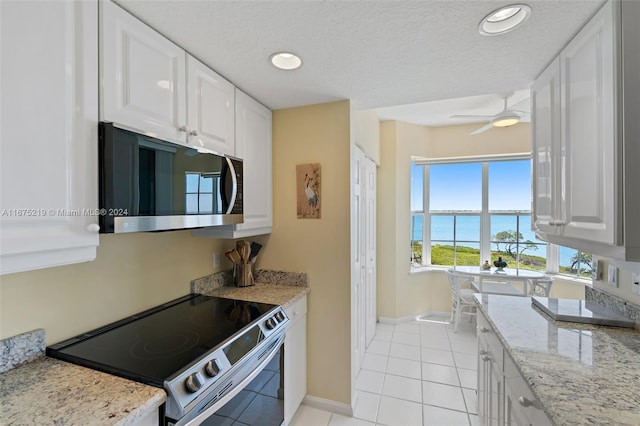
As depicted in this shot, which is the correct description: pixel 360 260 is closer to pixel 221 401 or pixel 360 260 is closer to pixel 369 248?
pixel 369 248

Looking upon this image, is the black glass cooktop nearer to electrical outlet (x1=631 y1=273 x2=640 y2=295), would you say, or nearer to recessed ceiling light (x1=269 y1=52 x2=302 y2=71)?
recessed ceiling light (x1=269 y1=52 x2=302 y2=71)

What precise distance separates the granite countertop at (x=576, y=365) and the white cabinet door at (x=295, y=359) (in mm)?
1239

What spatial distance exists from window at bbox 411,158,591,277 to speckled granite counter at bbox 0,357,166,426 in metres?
3.86

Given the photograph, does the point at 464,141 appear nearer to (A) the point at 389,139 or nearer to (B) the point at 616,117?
(A) the point at 389,139

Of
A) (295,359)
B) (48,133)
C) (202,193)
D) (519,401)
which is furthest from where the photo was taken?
(295,359)

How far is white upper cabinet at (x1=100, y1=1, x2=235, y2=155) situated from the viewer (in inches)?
42.4

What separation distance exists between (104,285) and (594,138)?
2395mm

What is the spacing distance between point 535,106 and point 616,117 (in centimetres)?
77

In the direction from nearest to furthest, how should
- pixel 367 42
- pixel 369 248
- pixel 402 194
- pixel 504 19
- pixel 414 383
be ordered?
1. pixel 504 19
2. pixel 367 42
3. pixel 414 383
4. pixel 369 248
5. pixel 402 194

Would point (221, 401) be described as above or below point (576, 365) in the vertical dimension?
below

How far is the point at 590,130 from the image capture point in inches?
45.8

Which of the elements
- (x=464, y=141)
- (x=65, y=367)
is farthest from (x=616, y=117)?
(x=464, y=141)

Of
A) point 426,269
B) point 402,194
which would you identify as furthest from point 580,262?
point 402,194

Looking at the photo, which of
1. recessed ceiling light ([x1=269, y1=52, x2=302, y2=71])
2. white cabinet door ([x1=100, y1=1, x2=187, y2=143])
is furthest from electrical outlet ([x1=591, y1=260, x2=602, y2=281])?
white cabinet door ([x1=100, y1=1, x2=187, y2=143])
